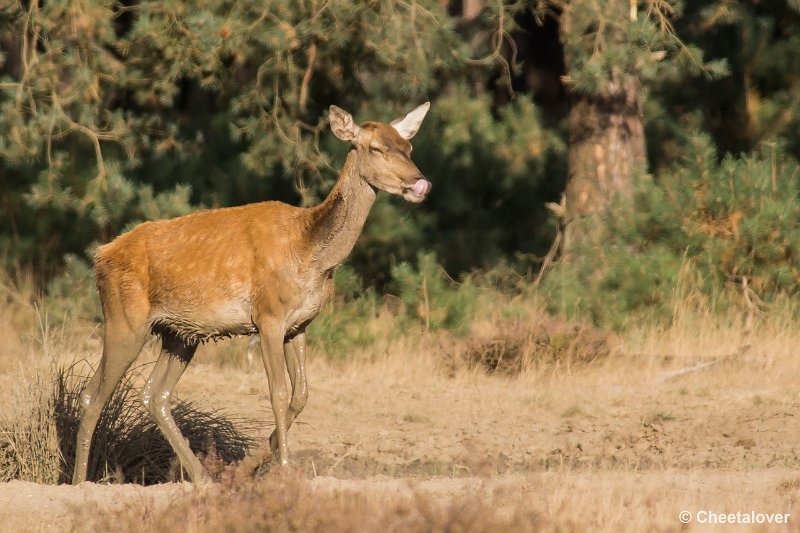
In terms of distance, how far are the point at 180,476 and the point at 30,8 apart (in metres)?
7.16

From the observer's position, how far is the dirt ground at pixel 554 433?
8.43 metres

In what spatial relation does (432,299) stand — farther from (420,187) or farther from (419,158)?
(420,187)

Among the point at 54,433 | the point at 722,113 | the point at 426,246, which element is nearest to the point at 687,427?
the point at 54,433

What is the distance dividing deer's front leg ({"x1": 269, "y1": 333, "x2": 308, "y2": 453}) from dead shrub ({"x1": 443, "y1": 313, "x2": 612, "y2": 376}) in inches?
182

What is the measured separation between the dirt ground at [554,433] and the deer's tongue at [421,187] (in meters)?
1.61

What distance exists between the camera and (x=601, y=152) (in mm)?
17094

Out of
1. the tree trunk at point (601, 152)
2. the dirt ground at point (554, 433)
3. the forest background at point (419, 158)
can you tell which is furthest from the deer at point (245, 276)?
the tree trunk at point (601, 152)

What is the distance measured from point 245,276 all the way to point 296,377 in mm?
729

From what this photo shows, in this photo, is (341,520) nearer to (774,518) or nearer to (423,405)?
(774,518)

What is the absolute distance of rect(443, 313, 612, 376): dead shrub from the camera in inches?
551

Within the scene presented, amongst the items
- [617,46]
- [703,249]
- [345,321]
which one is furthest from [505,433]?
[617,46]

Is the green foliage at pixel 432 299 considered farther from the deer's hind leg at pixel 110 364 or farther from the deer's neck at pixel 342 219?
the deer's neck at pixel 342 219

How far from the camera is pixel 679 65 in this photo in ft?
50.6

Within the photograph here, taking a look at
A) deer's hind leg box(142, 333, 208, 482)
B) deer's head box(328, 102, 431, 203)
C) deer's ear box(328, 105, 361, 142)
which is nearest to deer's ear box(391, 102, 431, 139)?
deer's head box(328, 102, 431, 203)
